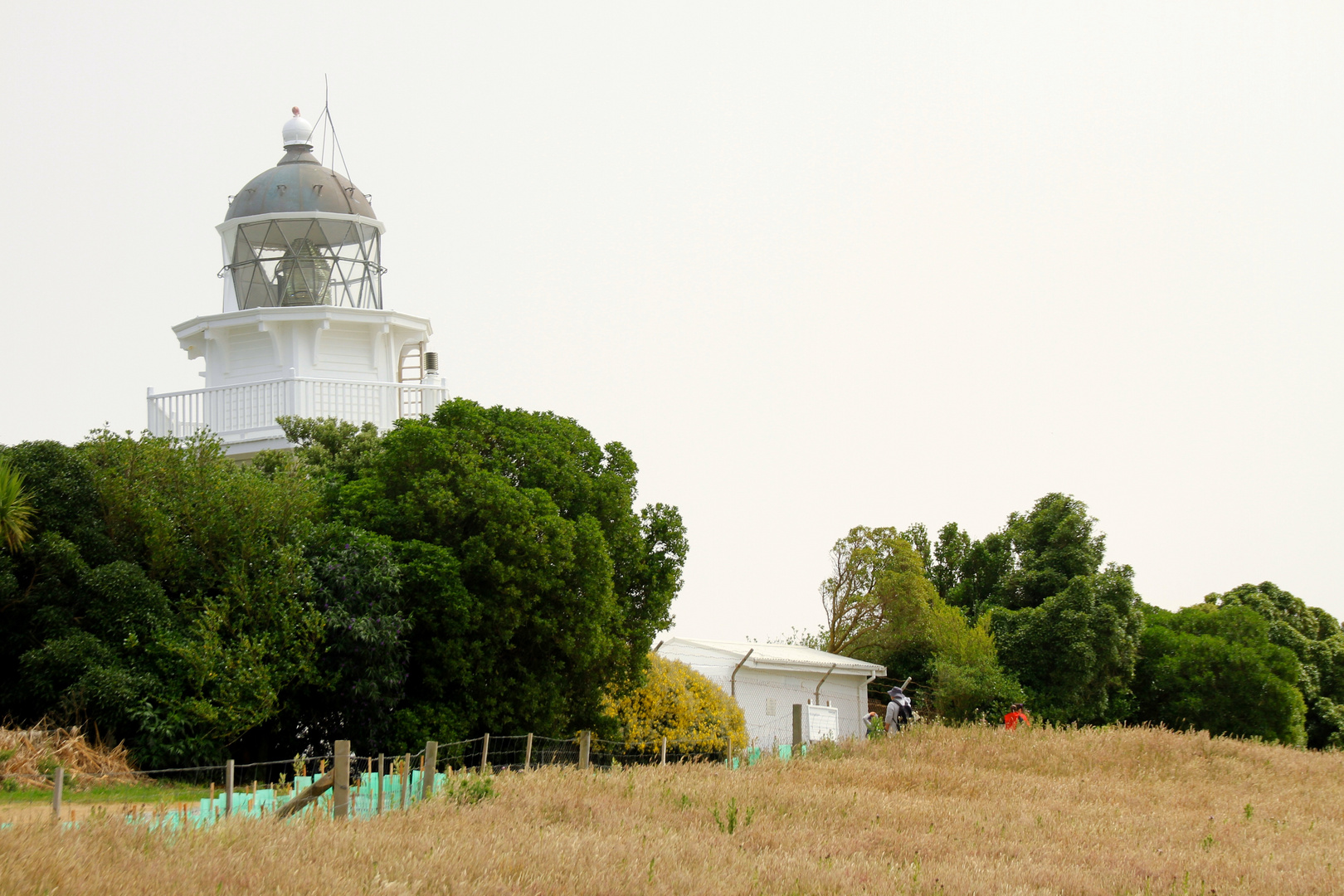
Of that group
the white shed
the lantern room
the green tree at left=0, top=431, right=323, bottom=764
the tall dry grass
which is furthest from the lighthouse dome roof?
the tall dry grass

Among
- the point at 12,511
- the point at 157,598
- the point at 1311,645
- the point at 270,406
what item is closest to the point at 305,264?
the point at 270,406

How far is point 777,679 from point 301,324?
44.1 feet

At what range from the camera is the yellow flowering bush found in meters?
23.1

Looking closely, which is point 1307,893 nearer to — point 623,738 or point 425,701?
point 425,701

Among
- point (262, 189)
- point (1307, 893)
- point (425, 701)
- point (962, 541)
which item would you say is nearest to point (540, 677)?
point (425, 701)

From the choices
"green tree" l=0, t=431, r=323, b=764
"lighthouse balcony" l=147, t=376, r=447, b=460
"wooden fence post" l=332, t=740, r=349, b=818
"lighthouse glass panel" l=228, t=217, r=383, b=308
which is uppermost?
"lighthouse glass panel" l=228, t=217, r=383, b=308

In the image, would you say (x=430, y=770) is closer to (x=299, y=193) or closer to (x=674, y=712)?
(x=674, y=712)

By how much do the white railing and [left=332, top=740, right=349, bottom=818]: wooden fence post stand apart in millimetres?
15702

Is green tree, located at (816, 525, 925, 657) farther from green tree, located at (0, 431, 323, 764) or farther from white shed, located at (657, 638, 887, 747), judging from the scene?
green tree, located at (0, 431, 323, 764)

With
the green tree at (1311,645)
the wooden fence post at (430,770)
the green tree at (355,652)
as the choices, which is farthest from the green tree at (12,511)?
the green tree at (1311,645)

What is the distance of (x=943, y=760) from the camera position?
17.7 m

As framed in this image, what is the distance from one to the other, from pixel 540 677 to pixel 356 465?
19.1 ft

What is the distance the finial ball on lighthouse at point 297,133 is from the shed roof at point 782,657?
14.5 meters

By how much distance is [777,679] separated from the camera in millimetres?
29859
